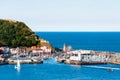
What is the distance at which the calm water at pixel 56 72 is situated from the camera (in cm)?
10044

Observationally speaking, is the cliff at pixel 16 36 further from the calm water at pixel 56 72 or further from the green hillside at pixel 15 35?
the calm water at pixel 56 72

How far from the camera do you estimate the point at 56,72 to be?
108 meters

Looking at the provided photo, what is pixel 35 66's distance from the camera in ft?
385

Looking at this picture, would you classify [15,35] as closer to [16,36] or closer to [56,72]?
[16,36]

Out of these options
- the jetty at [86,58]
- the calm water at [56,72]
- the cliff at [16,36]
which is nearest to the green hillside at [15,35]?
the cliff at [16,36]

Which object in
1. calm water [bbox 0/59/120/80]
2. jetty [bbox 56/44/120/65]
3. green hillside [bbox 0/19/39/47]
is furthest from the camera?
green hillside [bbox 0/19/39/47]

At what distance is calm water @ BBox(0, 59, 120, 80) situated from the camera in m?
100

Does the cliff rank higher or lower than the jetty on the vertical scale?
higher

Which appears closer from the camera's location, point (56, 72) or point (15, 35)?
point (56, 72)

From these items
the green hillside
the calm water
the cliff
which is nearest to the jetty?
the calm water

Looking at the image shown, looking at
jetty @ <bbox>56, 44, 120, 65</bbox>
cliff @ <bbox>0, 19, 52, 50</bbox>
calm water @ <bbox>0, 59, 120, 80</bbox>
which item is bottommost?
calm water @ <bbox>0, 59, 120, 80</bbox>

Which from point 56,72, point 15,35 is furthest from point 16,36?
point 56,72

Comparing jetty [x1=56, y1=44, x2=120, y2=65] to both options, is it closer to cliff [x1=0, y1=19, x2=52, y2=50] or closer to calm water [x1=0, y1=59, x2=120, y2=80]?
calm water [x1=0, y1=59, x2=120, y2=80]

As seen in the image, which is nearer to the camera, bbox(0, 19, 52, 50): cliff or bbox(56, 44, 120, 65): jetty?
bbox(56, 44, 120, 65): jetty
